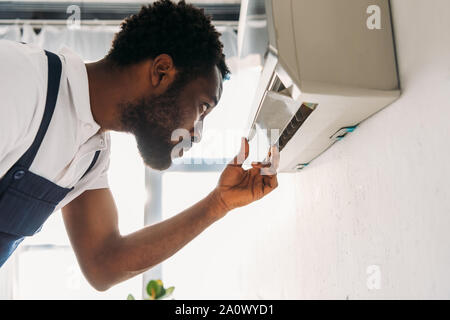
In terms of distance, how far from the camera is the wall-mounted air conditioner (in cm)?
63

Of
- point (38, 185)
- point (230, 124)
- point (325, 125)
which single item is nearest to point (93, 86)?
point (38, 185)

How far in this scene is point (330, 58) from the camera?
0.67 m

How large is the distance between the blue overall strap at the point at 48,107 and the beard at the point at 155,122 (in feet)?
0.49

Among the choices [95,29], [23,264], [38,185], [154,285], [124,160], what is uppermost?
[95,29]

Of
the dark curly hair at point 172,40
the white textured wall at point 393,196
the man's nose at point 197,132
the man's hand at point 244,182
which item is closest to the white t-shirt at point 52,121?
the dark curly hair at point 172,40

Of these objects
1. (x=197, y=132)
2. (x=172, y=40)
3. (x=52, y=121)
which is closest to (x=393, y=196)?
(x=197, y=132)

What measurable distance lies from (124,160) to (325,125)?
1.50 meters

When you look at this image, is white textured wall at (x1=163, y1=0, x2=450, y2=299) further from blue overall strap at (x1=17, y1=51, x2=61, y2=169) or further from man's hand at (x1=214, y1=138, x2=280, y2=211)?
blue overall strap at (x1=17, y1=51, x2=61, y2=169)

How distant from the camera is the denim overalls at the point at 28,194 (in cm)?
70

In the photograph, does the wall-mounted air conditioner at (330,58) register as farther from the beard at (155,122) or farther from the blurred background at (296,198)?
the beard at (155,122)

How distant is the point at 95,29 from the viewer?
6.59ft

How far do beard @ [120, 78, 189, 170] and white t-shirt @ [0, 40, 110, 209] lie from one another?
0.09 metres
